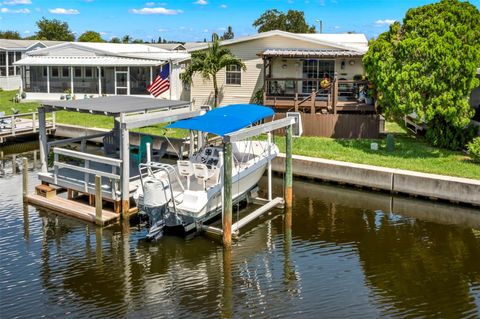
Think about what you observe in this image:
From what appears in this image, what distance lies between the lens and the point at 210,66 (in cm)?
2823

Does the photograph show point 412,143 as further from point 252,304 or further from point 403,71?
point 252,304

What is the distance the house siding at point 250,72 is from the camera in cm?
2880

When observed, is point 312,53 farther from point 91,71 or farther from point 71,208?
point 91,71

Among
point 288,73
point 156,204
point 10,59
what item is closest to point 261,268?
point 156,204

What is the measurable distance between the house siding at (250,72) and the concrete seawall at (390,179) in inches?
379

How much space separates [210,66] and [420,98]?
12.3 meters

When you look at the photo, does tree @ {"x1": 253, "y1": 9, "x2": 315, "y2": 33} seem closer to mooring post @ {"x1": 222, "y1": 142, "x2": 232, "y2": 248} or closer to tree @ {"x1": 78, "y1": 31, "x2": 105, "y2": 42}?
tree @ {"x1": 78, "y1": 31, "x2": 105, "y2": 42}

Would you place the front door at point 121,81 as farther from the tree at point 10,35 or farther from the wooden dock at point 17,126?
the tree at point 10,35

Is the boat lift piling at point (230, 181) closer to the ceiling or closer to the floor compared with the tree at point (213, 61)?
closer to the floor

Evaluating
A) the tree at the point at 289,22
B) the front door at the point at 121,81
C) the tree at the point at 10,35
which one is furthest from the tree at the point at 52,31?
the front door at the point at 121,81

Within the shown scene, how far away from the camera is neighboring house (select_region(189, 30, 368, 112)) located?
25984mm

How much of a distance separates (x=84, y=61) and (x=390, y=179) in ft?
84.6

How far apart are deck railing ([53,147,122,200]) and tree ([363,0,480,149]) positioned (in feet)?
34.5

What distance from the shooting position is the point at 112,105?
16.0m
